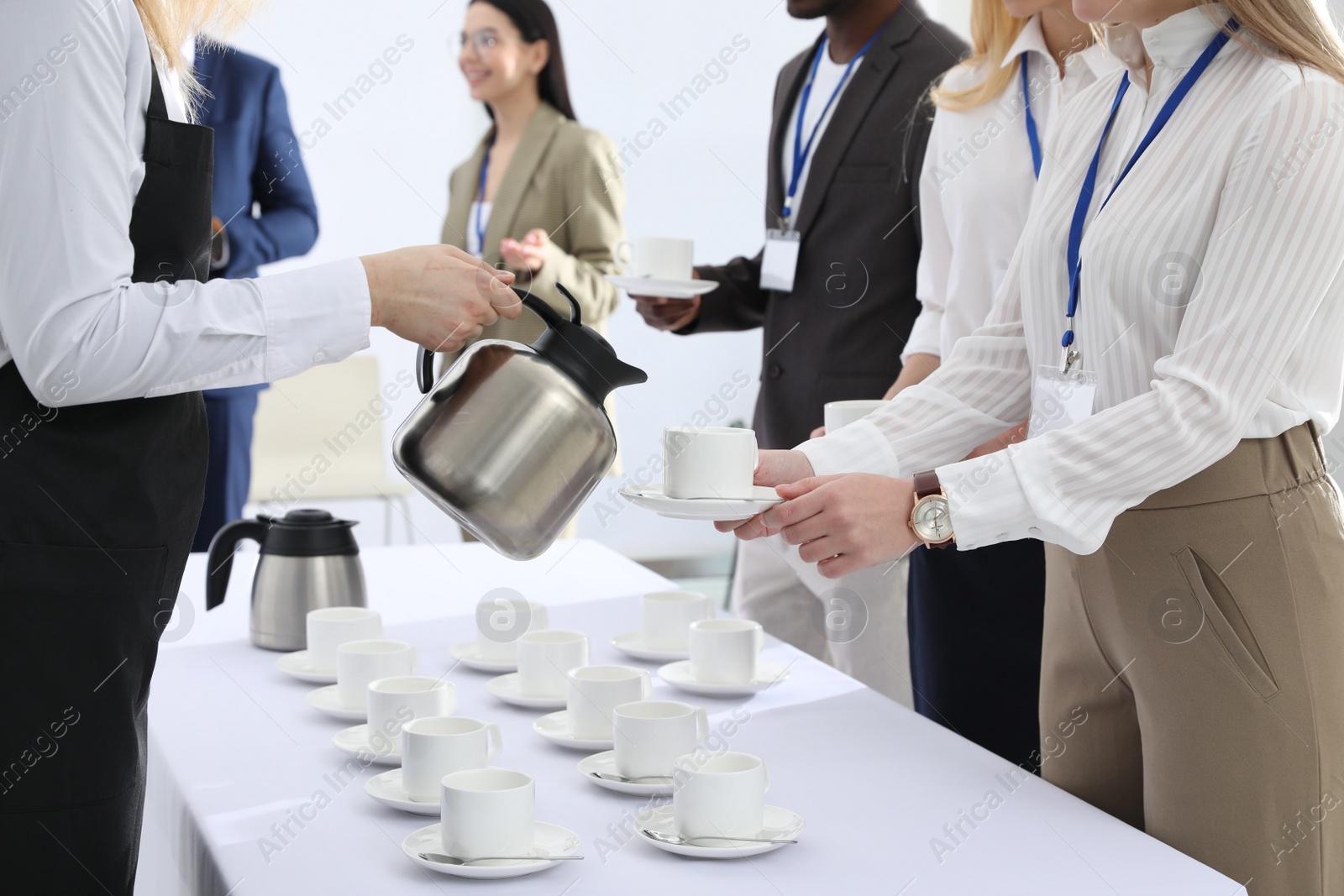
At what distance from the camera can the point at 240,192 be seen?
3111mm

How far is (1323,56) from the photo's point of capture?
1106mm

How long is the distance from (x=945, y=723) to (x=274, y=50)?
11.8 ft

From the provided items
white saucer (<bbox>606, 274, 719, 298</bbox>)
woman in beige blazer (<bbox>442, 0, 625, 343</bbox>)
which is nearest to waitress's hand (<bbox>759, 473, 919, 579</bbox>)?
white saucer (<bbox>606, 274, 719, 298</bbox>)

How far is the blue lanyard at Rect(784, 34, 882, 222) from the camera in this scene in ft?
7.68

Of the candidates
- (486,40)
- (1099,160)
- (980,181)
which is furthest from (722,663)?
(486,40)

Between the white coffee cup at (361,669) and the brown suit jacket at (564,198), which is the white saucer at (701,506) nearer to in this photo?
the white coffee cup at (361,669)

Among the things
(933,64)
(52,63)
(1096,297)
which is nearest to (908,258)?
(933,64)

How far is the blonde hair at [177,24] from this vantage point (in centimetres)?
110

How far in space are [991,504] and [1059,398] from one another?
17 cm

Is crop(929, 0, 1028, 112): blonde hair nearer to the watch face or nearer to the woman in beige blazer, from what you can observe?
the watch face

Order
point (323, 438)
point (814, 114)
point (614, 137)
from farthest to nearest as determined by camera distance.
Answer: point (614, 137) < point (323, 438) < point (814, 114)

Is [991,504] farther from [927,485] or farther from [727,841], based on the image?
[727,841]

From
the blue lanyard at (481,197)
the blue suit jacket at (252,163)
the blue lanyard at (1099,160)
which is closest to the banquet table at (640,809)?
the blue lanyard at (1099,160)

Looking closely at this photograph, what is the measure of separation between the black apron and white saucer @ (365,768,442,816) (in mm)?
225
